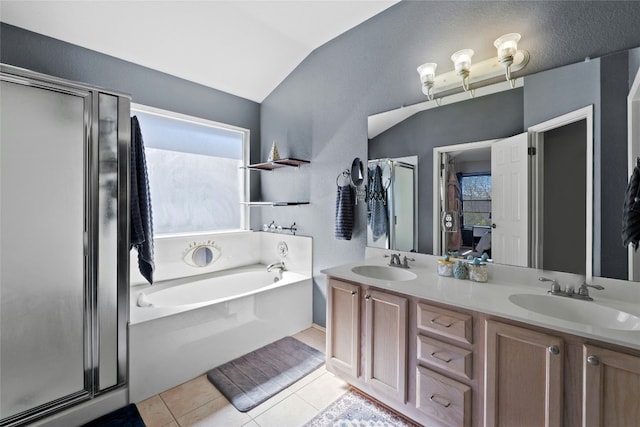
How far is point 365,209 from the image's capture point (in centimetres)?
246

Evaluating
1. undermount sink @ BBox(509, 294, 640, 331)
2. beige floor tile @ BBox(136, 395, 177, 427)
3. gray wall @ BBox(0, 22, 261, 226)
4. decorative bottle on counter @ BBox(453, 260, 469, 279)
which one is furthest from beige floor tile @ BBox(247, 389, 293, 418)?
gray wall @ BBox(0, 22, 261, 226)

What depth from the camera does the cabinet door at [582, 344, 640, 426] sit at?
3.26 feet

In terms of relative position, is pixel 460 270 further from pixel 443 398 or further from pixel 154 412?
pixel 154 412

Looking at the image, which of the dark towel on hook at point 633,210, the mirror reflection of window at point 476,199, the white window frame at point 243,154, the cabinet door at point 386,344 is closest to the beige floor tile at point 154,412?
the cabinet door at point 386,344

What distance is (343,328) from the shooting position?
191 cm

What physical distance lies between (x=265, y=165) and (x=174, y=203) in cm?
104

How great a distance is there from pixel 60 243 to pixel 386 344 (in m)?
2.00

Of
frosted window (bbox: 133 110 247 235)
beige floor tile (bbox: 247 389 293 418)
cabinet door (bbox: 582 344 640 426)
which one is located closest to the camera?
cabinet door (bbox: 582 344 640 426)

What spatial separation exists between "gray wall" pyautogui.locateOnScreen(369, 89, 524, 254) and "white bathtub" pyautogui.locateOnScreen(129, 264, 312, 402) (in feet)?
4.68

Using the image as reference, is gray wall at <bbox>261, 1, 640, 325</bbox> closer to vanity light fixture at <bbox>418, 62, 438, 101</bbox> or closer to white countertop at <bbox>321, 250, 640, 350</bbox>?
vanity light fixture at <bbox>418, 62, 438, 101</bbox>

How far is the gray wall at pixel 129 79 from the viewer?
1997mm

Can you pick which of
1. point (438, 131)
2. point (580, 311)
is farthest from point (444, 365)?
point (438, 131)

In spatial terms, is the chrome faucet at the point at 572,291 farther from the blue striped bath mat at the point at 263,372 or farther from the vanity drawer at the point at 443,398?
the blue striped bath mat at the point at 263,372

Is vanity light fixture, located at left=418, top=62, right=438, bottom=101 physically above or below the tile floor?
above
